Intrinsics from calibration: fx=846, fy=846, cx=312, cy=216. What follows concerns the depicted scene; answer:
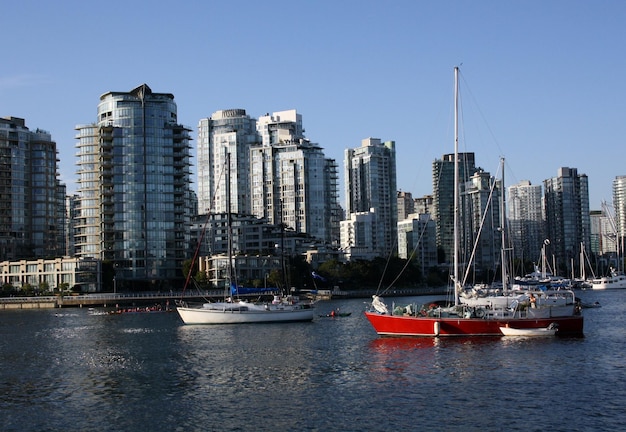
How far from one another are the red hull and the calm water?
1.12 metres

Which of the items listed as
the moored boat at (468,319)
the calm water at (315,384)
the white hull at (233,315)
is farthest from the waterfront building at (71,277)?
the moored boat at (468,319)

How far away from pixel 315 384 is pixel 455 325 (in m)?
23.3

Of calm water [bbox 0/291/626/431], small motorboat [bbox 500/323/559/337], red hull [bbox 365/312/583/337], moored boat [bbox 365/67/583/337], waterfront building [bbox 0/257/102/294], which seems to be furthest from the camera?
waterfront building [bbox 0/257/102/294]

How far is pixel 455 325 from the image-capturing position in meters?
74.9

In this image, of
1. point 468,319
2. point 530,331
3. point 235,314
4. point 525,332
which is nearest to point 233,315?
point 235,314

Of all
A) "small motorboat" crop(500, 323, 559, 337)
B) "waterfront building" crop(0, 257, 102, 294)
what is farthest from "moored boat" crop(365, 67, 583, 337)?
"waterfront building" crop(0, 257, 102, 294)

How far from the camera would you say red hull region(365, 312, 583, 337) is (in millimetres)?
74875

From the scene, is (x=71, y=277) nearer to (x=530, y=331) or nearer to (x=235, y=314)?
(x=235, y=314)

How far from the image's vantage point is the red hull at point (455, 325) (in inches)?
2948

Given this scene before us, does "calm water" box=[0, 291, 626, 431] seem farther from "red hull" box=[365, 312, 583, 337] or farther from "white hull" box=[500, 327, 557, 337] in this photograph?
"white hull" box=[500, 327, 557, 337]

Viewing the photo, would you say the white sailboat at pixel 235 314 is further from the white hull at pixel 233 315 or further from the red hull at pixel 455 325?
the red hull at pixel 455 325

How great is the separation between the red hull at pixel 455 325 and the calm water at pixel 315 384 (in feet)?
3.67

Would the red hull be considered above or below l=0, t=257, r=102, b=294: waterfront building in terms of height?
below

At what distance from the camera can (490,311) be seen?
3017 inches
